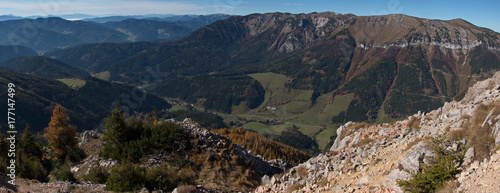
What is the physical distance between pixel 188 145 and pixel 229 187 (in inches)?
454

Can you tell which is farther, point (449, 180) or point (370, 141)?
point (370, 141)

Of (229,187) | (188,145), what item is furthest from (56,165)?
(229,187)

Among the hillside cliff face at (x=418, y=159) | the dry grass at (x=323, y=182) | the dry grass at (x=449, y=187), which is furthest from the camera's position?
the dry grass at (x=323, y=182)

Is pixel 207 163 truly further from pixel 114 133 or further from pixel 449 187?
pixel 449 187

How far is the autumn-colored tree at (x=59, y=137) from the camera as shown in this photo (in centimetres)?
4112

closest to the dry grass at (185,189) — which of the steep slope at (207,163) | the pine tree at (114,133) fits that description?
the steep slope at (207,163)

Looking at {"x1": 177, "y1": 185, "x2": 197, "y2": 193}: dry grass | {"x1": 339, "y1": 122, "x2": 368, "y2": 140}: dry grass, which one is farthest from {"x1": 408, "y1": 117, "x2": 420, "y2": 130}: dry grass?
{"x1": 177, "y1": 185, "x2": 197, "y2": 193}: dry grass

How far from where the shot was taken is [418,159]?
15523mm

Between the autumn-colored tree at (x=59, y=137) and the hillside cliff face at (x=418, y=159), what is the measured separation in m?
37.3

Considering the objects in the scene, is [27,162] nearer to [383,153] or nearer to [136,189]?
[136,189]

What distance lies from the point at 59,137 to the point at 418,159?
5082 centimetres

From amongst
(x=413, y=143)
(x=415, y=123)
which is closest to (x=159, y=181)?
(x=413, y=143)

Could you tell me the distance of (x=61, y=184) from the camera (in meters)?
25.3

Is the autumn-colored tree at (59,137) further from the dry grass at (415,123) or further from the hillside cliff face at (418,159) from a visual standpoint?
the dry grass at (415,123)
